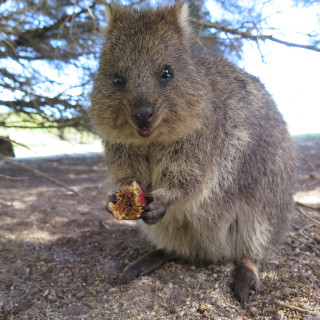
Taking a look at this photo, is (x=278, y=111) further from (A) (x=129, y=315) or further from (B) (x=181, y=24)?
(A) (x=129, y=315)

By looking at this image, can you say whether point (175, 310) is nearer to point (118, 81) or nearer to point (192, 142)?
point (192, 142)

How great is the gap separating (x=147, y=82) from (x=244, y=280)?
1798 mm

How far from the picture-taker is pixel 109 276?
10.1 feet

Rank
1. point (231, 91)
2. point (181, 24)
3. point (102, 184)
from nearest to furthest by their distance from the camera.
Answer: point (181, 24)
point (231, 91)
point (102, 184)

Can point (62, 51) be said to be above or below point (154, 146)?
above

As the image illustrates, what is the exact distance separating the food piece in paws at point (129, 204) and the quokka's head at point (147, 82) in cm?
41

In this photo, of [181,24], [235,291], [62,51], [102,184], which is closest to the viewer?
[235,291]

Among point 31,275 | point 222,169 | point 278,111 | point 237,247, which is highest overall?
point 278,111

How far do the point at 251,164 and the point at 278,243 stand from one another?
904 mm

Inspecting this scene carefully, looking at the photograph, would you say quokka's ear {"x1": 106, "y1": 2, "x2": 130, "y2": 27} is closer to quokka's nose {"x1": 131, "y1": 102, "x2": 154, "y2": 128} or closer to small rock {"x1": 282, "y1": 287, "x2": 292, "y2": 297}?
quokka's nose {"x1": 131, "y1": 102, "x2": 154, "y2": 128}

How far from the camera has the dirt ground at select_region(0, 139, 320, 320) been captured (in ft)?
8.13

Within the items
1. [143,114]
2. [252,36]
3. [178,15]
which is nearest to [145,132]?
[143,114]

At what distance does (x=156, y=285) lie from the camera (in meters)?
2.79

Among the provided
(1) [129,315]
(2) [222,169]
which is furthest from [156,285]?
(2) [222,169]
